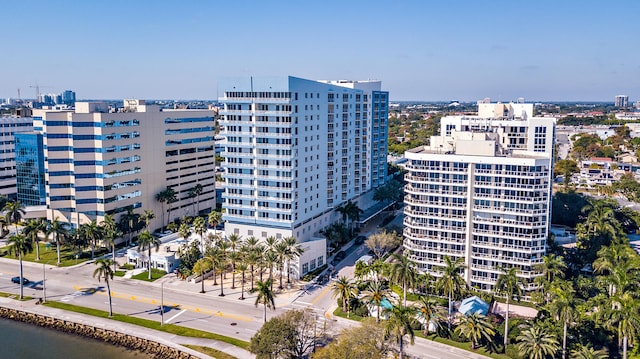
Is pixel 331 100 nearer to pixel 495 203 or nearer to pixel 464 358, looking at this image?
pixel 495 203

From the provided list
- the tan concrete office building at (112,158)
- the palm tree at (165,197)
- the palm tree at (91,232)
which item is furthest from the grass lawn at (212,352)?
the palm tree at (165,197)

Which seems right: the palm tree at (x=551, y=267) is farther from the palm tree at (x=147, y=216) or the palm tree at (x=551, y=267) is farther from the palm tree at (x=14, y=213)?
the palm tree at (x=14, y=213)

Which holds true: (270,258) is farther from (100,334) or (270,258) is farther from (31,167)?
(31,167)

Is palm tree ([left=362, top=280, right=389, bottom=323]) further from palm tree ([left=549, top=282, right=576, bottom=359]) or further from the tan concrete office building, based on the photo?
the tan concrete office building

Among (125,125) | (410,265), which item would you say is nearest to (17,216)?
(125,125)

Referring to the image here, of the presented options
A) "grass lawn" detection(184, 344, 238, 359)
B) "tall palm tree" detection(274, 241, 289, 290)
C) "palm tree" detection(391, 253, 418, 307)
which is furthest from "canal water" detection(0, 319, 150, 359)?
"palm tree" detection(391, 253, 418, 307)
